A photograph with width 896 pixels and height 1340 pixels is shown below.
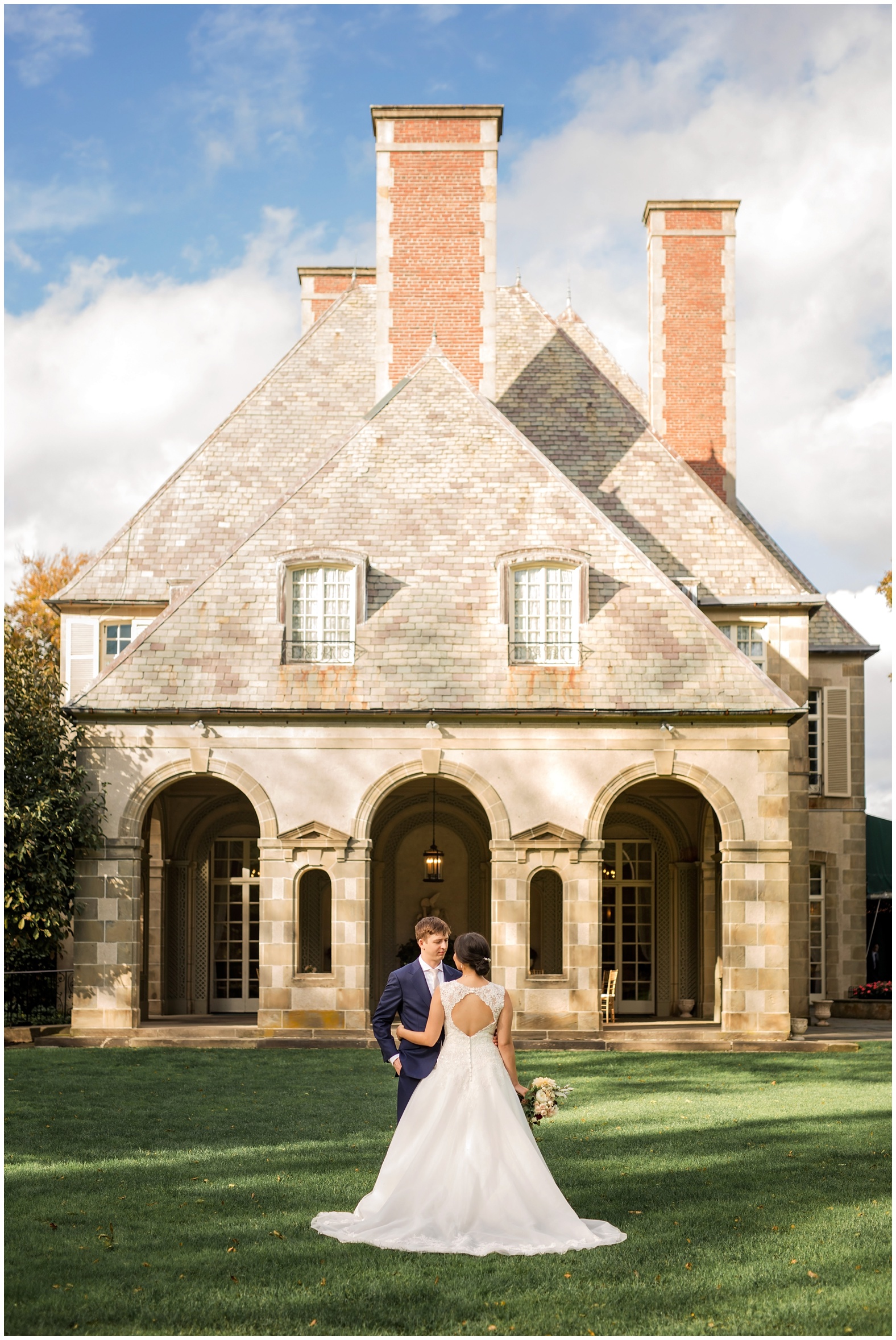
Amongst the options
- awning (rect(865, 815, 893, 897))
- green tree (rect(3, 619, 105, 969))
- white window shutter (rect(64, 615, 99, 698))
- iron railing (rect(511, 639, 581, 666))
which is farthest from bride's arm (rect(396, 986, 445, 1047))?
awning (rect(865, 815, 893, 897))

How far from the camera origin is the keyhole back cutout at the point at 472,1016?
8.72 meters

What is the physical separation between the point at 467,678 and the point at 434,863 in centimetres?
384

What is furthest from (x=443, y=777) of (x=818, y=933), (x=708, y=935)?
(x=818, y=933)

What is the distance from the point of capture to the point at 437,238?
26.1 m

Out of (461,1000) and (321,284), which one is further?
(321,284)

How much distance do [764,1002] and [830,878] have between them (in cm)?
848

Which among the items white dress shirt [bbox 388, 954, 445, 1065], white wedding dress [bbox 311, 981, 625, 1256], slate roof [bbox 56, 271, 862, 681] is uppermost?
slate roof [bbox 56, 271, 862, 681]

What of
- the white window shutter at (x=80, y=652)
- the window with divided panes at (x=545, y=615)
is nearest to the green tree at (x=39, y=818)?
the white window shutter at (x=80, y=652)

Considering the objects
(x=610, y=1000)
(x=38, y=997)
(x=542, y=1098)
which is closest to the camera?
(x=542, y=1098)

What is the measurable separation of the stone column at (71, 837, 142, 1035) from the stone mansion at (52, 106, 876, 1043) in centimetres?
5

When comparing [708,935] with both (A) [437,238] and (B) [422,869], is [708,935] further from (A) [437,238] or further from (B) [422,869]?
(A) [437,238]

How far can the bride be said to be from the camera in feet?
27.0

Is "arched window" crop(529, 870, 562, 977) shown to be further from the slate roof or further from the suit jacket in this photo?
the suit jacket

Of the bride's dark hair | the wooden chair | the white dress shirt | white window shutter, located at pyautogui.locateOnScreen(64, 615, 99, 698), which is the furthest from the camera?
white window shutter, located at pyautogui.locateOnScreen(64, 615, 99, 698)
